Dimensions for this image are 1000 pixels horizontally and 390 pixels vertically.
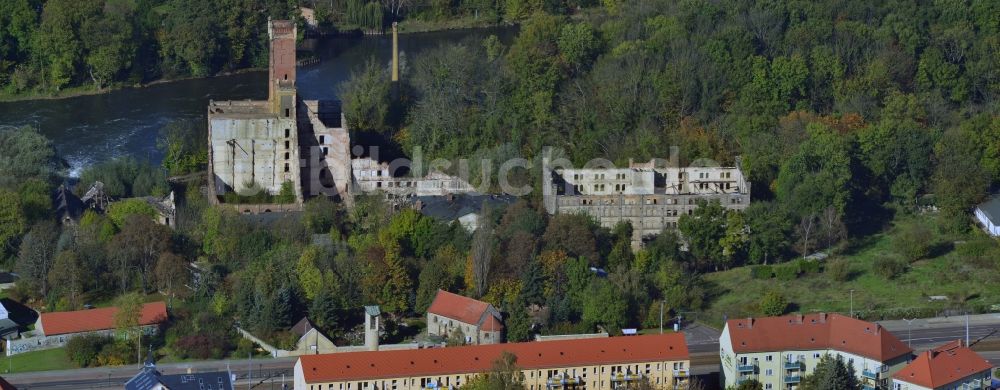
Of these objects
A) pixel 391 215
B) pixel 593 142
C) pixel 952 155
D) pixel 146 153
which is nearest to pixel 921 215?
pixel 952 155

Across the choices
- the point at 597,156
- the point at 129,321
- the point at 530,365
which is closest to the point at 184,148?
the point at 597,156

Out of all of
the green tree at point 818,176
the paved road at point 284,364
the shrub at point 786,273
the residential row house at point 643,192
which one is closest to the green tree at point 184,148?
the residential row house at point 643,192

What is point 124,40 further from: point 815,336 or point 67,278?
point 815,336

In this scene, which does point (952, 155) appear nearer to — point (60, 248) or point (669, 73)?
point (669, 73)

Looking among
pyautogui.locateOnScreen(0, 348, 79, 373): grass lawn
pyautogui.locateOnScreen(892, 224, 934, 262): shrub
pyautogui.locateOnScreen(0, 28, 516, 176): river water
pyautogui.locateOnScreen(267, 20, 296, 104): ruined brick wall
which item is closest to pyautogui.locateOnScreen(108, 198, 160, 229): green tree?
pyautogui.locateOnScreen(267, 20, 296, 104): ruined brick wall

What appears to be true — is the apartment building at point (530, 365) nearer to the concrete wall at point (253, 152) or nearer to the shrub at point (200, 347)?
the shrub at point (200, 347)

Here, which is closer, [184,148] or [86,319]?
[86,319]

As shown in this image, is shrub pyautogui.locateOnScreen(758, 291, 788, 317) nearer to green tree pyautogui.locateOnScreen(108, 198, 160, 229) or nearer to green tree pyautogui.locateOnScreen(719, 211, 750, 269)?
green tree pyautogui.locateOnScreen(719, 211, 750, 269)
